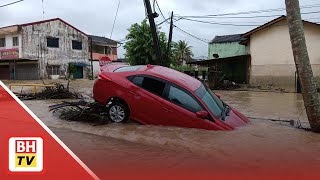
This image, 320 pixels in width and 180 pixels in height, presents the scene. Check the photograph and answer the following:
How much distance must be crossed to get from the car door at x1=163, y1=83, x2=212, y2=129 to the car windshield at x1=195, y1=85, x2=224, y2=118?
0.88 feet

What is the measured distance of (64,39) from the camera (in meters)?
48.0

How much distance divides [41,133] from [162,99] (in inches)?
130

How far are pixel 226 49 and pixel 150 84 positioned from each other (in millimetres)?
37320

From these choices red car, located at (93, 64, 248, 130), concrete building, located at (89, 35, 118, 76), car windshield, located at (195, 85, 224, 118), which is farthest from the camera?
concrete building, located at (89, 35, 118, 76)

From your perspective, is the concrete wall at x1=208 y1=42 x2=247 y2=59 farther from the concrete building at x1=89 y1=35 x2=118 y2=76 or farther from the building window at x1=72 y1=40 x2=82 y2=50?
the building window at x1=72 y1=40 x2=82 y2=50

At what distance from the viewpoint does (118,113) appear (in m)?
9.26

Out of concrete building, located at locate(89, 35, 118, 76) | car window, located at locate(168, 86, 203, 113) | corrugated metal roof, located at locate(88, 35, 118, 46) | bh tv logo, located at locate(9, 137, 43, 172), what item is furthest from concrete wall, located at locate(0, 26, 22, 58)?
bh tv logo, located at locate(9, 137, 43, 172)

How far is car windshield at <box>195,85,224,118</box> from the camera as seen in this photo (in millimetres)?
8594

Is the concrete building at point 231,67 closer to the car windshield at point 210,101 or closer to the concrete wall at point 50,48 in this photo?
the car windshield at point 210,101

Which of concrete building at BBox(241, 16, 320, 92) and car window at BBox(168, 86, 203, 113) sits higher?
concrete building at BBox(241, 16, 320, 92)

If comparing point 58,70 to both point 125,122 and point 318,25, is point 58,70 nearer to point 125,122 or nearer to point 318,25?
point 318,25

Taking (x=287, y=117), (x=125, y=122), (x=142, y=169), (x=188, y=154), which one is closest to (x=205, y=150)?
(x=188, y=154)

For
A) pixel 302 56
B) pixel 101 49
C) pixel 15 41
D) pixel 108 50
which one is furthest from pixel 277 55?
pixel 108 50

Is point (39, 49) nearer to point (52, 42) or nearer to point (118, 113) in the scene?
point (52, 42)
